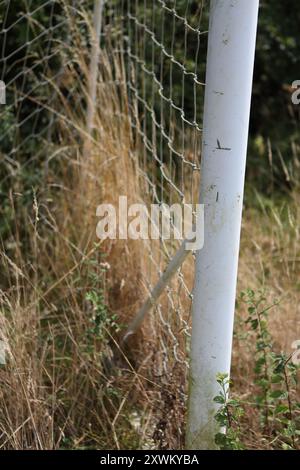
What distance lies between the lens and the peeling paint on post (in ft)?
5.58

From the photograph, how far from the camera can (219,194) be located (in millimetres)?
1755

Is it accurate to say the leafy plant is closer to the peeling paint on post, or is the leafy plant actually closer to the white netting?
the peeling paint on post

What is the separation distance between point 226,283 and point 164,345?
1.90 feet

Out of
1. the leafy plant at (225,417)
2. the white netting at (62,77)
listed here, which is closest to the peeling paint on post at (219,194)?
the leafy plant at (225,417)

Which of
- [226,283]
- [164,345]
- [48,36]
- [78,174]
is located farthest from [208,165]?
[48,36]

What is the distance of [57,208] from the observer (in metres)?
3.15

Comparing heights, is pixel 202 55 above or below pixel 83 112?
above

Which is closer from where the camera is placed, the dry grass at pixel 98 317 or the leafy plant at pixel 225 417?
the leafy plant at pixel 225 417

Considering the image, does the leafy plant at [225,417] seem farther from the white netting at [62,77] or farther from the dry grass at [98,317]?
the white netting at [62,77]

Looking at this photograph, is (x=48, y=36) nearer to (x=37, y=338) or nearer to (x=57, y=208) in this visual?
(x=57, y=208)

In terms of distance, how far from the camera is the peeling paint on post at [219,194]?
5.58 feet

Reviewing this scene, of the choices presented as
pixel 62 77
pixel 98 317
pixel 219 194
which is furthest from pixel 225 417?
pixel 62 77

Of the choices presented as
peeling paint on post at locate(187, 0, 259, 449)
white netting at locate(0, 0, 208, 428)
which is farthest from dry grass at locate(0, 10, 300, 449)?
peeling paint on post at locate(187, 0, 259, 449)

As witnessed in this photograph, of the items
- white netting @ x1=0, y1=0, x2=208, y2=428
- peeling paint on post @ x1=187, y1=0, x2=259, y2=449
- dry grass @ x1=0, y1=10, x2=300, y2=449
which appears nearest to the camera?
peeling paint on post @ x1=187, y1=0, x2=259, y2=449
